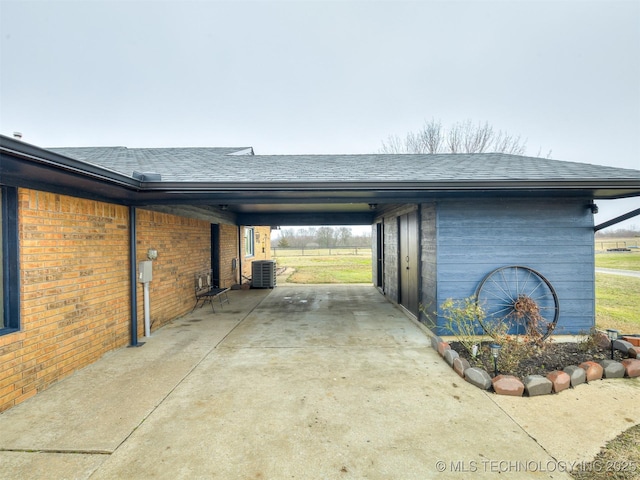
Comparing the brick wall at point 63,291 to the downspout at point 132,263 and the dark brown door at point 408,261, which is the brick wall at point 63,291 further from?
the dark brown door at point 408,261

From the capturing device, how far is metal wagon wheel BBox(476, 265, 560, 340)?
4.80 meters

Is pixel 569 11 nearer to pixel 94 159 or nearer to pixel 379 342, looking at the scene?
pixel 379 342

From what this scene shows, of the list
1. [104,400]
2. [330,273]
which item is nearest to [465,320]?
[104,400]

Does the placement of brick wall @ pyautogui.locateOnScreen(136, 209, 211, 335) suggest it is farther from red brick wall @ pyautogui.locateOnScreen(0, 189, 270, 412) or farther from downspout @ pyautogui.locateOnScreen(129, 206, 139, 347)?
downspout @ pyautogui.locateOnScreen(129, 206, 139, 347)

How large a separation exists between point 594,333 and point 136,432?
5.32m

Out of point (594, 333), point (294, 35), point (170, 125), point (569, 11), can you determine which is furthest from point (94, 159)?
point (170, 125)

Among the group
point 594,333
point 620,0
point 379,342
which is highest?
point 620,0

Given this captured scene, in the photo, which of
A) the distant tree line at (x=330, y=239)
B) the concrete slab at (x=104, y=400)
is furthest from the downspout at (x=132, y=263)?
the distant tree line at (x=330, y=239)

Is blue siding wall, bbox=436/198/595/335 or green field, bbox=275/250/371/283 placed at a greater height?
blue siding wall, bbox=436/198/595/335

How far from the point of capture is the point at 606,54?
15.7 meters

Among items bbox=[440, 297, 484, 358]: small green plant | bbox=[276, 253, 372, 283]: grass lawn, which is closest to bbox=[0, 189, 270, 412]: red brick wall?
bbox=[440, 297, 484, 358]: small green plant

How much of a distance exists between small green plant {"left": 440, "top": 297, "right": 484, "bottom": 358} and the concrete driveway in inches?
17.8

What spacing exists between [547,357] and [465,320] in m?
1.15

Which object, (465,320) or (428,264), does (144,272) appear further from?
(465,320)
